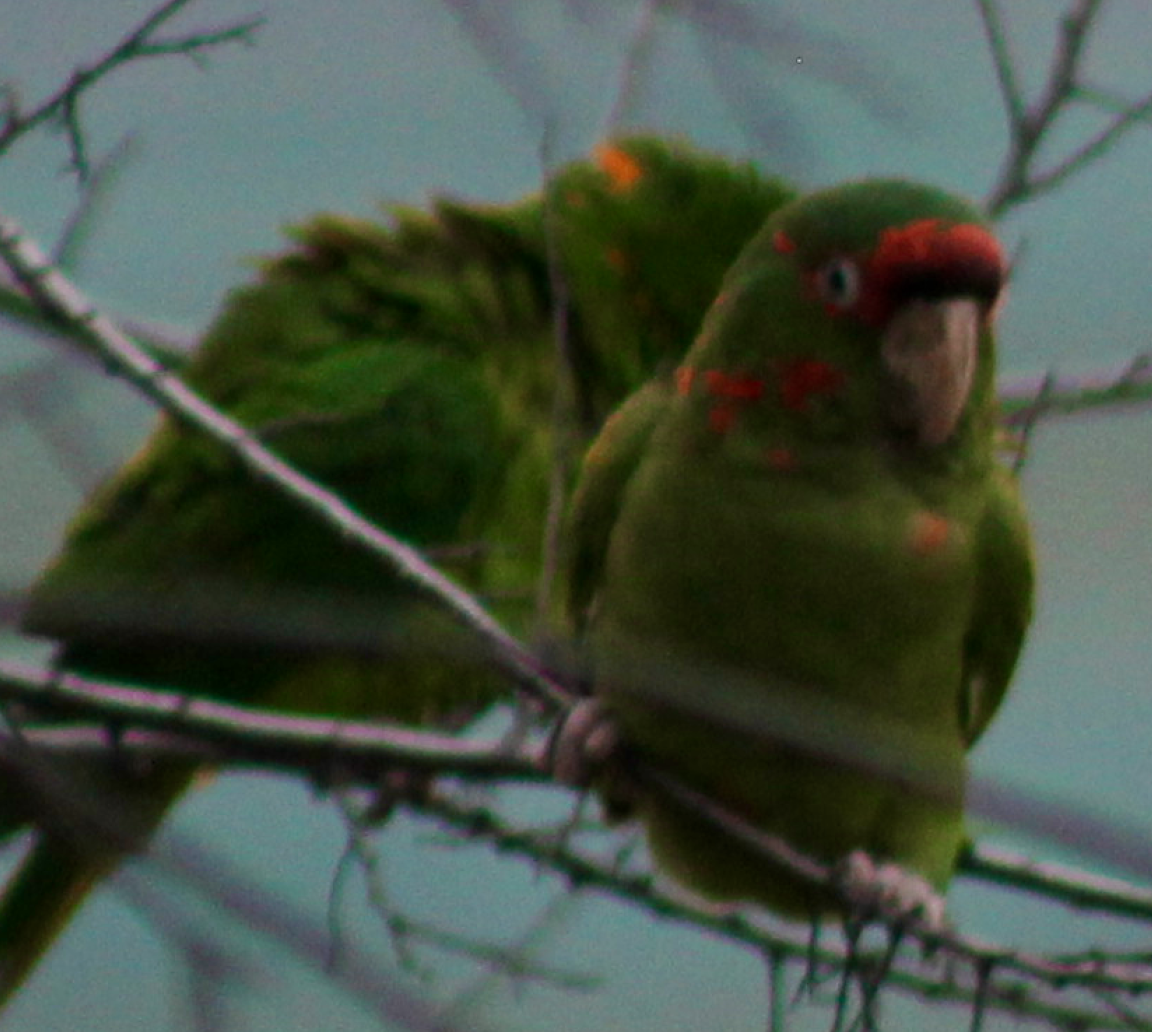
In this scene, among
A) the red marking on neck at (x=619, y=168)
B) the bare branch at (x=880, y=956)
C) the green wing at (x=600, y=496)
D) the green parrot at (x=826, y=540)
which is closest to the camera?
the bare branch at (x=880, y=956)

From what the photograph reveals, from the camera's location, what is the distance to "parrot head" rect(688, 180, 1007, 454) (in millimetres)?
1288

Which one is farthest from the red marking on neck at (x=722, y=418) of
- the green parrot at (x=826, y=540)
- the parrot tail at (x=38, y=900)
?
the parrot tail at (x=38, y=900)

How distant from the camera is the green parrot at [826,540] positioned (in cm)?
134

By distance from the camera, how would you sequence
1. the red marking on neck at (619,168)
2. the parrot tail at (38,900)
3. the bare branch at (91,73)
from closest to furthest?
the bare branch at (91,73) < the parrot tail at (38,900) < the red marking on neck at (619,168)

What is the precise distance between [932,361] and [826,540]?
157 millimetres

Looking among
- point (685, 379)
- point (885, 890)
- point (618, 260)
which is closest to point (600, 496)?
point (685, 379)

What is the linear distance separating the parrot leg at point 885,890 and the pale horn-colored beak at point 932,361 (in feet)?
1.06

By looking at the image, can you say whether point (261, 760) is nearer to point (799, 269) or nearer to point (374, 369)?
point (799, 269)

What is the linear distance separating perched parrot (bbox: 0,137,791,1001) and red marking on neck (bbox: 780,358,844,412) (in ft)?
1.53

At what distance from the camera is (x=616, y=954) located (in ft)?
7.06

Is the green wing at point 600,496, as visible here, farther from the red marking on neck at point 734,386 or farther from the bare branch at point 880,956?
the bare branch at point 880,956

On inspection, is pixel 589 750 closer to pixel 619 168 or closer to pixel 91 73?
pixel 91 73

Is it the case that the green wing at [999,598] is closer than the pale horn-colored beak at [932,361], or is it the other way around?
the pale horn-colored beak at [932,361]

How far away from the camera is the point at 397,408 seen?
6.20ft
